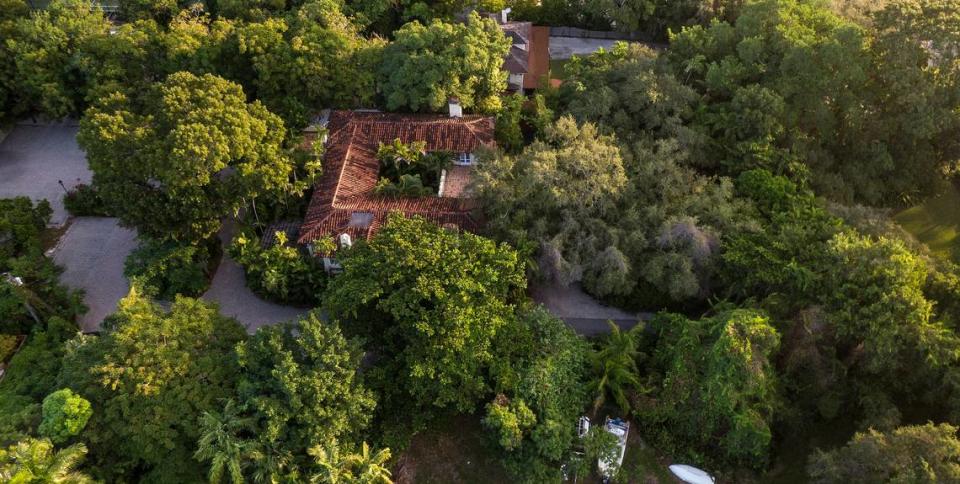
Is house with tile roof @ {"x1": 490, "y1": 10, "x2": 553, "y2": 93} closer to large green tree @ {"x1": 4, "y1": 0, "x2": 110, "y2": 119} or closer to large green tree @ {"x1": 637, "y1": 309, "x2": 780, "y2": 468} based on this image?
large green tree @ {"x1": 637, "y1": 309, "x2": 780, "y2": 468}

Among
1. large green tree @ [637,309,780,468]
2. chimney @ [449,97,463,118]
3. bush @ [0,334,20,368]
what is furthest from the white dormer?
bush @ [0,334,20,368]

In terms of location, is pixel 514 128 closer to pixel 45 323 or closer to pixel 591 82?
pixel 591 82

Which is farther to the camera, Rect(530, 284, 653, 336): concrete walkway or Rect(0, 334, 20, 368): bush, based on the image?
Rect(530, 284, 653, 336): concrete walkway

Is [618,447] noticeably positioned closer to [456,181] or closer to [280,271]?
[456,181]

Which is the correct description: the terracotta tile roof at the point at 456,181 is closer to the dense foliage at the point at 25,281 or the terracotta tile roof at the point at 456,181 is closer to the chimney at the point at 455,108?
the chimney at the point at 455,108

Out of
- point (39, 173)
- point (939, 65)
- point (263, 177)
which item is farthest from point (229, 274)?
point (939, 65)

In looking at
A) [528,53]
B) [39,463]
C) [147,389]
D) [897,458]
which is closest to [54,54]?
[147,389]

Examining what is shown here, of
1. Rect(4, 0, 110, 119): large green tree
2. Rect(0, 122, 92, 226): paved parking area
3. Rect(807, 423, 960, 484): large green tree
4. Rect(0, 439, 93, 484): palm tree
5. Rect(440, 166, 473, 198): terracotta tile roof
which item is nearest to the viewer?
Rect(0, 439, 93, 484): palm tree

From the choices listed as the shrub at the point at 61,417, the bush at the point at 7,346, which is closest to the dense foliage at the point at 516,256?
the shrub at the point at 61,417
